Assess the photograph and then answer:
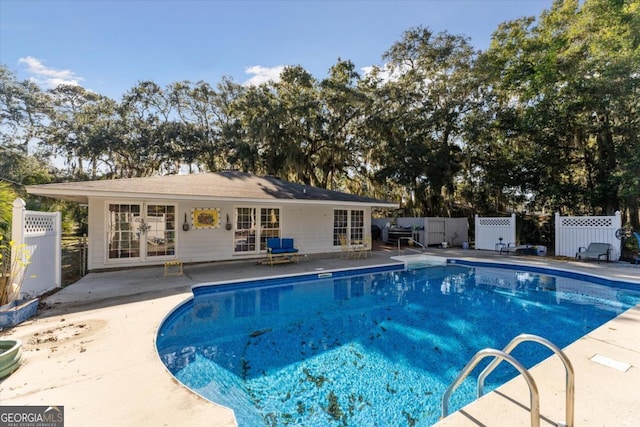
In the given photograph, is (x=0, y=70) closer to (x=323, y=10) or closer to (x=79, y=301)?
(x=323, y=10)

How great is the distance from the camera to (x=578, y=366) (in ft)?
9.57

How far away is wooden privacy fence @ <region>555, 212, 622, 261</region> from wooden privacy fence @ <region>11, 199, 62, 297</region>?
1531 centimetres

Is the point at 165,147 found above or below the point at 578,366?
above

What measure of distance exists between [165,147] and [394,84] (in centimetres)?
1529

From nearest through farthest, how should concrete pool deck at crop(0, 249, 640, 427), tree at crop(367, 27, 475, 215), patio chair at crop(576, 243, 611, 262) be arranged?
concrete pool deck at crop(0, 249, 640, 427) < patio chair at crop(576, 243, 611, 262) < tree at crop(367, 27, 475, 215)

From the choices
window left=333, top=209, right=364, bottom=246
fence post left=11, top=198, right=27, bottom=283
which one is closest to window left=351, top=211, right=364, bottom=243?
window left=333, top=209, right=364, bottom=246

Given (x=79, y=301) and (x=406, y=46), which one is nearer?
(x=79, y=301)

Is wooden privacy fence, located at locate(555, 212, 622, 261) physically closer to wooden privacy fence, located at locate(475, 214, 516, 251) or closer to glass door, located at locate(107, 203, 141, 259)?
wooden privacy fence, located at locate(475, 214, 516, 251)

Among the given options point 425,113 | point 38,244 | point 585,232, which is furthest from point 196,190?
point 585,232

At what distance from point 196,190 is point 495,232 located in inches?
484

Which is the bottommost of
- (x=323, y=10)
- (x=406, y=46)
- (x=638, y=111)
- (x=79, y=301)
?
(x=79, y=301)

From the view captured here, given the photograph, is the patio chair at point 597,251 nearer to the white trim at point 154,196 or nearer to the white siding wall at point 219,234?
the white siding wall at point 219,234

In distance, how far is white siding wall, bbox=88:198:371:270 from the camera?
812 cm

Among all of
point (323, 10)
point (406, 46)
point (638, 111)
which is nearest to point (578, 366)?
point (323, 10)
